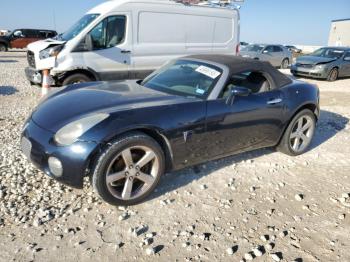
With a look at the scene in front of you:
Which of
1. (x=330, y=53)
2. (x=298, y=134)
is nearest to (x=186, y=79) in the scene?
(x=298, y=134)

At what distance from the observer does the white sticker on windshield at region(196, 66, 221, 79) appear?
12.3 ft

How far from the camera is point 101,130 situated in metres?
2.82

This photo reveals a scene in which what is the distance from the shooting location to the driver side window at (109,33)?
22.0 feet

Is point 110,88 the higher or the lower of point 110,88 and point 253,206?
the higher

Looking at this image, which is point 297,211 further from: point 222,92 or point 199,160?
point 222,92

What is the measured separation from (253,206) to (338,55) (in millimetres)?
12594

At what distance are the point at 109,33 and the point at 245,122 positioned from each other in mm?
4292

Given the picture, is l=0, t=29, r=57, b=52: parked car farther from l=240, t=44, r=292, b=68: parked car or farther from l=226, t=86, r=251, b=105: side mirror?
l=226, t=86, r=251, b=105: side mirror

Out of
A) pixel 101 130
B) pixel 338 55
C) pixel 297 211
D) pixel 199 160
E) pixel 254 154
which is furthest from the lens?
pixel 338 55

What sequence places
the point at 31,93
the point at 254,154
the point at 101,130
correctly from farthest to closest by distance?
the point at 31,93 → the point at 254,154 → the point at 101,130

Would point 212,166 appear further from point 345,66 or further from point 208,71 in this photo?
point 345,66

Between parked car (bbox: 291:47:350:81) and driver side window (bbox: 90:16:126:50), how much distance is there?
888 centimetres

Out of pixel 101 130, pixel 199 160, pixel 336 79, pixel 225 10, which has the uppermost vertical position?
pixel 225 10

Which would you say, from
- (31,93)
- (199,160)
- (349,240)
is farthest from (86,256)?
(31,93)
